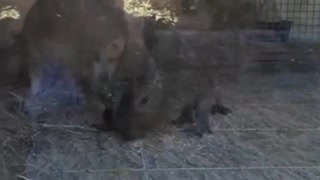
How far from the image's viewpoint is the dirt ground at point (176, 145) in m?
1.58

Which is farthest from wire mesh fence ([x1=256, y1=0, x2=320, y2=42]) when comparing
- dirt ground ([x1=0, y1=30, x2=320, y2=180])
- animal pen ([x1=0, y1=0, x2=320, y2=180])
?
dirt ground ([x1=0, y1=30, x2=320, y2=180])

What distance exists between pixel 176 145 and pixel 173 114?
104mm

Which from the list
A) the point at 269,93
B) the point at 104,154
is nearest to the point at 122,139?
the point at 104,154

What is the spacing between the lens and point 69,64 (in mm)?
1648

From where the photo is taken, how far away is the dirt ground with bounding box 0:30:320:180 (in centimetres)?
158

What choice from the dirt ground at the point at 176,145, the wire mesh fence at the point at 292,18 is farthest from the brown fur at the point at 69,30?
the wire mesh fence at the point at 292,18

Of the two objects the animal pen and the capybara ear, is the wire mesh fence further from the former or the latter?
the capybara ear

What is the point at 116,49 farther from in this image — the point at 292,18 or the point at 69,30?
the point at 292,18

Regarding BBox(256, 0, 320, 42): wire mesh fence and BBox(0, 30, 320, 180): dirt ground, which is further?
BBox(256, 0, 320, 42): wire mesh fence

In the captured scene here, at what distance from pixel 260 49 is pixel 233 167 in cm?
59

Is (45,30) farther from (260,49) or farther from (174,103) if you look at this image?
(260,49)

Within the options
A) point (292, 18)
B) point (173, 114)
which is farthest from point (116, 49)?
point (292, 18)

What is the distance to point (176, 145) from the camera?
173 centimetres

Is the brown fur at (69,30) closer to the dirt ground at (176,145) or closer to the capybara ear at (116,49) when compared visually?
the capybara ear at (116,49)
